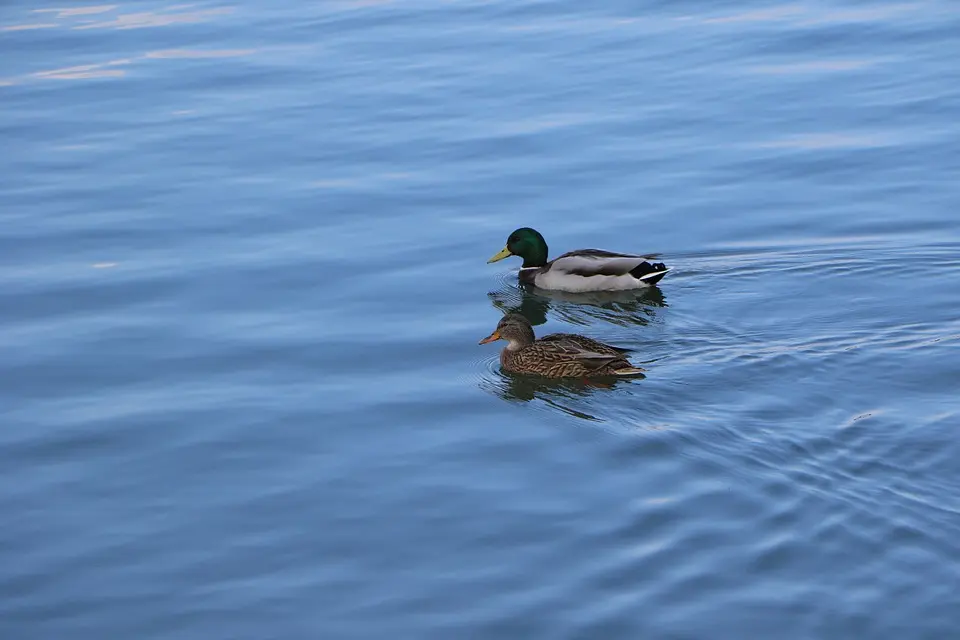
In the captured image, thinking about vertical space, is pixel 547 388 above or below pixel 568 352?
below

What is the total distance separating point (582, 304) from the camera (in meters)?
12.8

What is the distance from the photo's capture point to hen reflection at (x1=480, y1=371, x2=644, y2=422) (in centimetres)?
1025

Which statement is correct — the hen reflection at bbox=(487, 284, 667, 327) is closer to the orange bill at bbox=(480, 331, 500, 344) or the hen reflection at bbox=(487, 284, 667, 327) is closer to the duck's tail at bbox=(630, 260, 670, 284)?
the duck's tail at bbox=(630, 260, 670, 284)

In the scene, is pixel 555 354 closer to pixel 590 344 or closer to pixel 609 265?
pixel 590 344

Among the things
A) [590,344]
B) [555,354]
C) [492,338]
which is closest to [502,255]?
[492,338]

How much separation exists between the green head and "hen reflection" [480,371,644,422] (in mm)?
2382

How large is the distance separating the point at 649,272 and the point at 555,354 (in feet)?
6.26

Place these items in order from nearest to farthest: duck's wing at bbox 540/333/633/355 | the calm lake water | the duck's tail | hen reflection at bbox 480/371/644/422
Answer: the calm lake water → hen reflection at bbox 480/371/644/422 → duck's wing at bbox 540/333/633/355 → the duck's tail

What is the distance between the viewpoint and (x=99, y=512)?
8.76 meters

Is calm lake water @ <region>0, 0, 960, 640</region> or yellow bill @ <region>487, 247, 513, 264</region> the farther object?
yellow bill @ <region>487, 247, 513, 264</region>

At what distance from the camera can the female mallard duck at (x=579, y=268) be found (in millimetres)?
12398

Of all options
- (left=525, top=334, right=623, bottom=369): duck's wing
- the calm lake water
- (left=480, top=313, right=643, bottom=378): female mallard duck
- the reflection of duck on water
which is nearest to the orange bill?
(left=480, top=313, right=643, bottom=378): female mallard duck

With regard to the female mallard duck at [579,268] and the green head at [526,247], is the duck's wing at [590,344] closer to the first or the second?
the female mallard duck at [579,268]

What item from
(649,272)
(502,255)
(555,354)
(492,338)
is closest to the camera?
(555,354)
